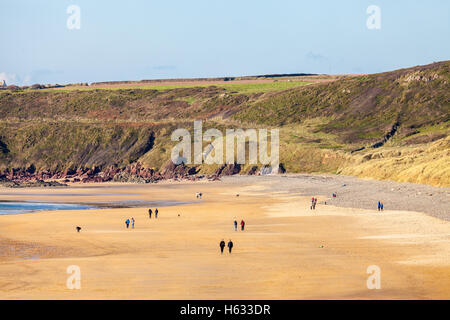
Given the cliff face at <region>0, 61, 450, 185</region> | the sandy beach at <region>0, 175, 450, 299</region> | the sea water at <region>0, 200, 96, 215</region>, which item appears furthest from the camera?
the cliff face at <region>0, 61, 450, 185</region>

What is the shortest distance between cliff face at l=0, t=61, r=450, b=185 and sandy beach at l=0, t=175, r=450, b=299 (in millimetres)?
46376

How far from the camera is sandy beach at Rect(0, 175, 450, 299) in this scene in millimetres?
25984

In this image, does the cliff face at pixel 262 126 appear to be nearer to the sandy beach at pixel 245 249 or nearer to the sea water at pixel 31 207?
the sea water at pixel 31 207

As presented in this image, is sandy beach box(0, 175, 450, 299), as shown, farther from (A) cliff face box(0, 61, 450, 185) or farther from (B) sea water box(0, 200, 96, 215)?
(A) cliff face box(0, 61, 450, 185)

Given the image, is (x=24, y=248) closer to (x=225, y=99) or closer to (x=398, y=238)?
(x=398, y=238)

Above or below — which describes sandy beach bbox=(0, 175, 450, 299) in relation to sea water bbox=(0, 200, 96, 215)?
above

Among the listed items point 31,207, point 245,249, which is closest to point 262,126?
point 31,207

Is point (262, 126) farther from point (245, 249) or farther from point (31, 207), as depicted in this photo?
point (245, 249)

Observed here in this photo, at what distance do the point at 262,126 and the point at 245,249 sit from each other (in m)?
107

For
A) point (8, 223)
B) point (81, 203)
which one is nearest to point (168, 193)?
point (81, 203)

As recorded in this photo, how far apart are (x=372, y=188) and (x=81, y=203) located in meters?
31.5

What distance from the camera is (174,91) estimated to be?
651ft

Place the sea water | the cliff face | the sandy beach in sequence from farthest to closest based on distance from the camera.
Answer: the cliff face < the sea water < the sandy beach

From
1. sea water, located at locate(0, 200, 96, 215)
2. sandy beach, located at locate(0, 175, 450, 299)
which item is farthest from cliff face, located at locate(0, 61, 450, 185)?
sandy beach, located at locate(0, 175, 450, 299)
